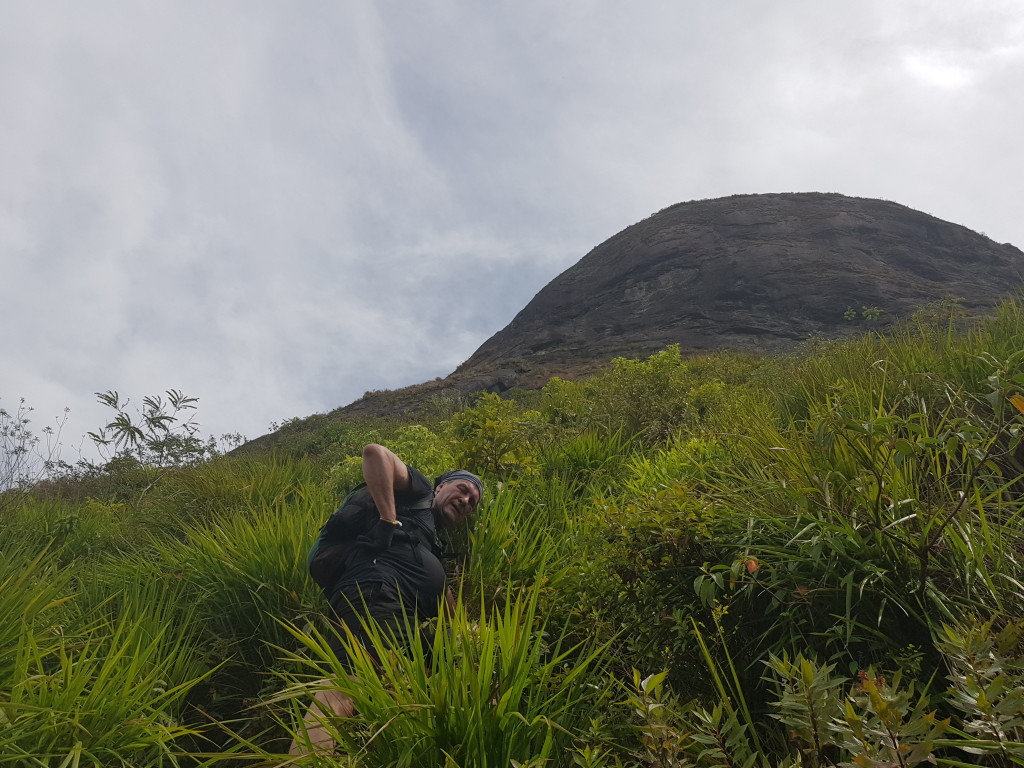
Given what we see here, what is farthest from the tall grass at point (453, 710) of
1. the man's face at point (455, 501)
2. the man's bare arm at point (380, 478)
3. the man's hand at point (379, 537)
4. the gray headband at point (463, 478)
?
the gray headband at point (463, 478)

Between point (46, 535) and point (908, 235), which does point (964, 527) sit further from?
point (908, 235)

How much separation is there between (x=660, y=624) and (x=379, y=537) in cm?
155

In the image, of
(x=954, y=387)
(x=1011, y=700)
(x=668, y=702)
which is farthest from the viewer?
(x=954, y=387)

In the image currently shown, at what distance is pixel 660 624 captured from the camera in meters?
2.49

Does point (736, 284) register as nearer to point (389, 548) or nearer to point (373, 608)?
point (389, 548)

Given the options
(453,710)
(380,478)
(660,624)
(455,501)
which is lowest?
(660,624)

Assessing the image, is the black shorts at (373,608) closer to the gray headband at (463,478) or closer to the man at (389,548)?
the man at (389,548)

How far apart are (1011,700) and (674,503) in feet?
4.78

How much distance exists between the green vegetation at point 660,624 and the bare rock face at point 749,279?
26.8 meters

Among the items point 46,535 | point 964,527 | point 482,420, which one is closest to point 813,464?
point 964,527

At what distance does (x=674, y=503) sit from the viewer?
8.38ft

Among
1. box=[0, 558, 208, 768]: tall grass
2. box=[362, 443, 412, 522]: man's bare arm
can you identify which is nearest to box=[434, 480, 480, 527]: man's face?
box=[362, 443, 412, 522]: man's bare arm

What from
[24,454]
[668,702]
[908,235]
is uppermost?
[908,235]

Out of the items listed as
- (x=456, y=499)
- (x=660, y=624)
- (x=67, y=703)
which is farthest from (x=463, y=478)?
(x=67, y=703)
